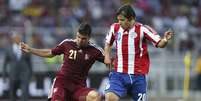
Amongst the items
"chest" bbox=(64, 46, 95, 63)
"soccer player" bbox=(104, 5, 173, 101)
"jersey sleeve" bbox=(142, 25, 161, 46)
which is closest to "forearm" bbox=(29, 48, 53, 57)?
"chest" bbox=(64, 46, 95, 63)

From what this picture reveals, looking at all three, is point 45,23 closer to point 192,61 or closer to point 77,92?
point 192,61

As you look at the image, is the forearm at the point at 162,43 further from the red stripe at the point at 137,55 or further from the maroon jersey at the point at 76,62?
the maroon jersey at the point at 76,62

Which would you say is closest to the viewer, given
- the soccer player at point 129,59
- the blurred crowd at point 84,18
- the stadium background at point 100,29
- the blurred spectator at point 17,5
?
the soccer player at point 129,59

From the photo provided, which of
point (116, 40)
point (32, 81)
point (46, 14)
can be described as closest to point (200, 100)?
point (32, 81)

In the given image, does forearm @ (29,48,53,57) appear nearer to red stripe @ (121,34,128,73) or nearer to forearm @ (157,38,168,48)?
red stripe @ (121,34,128,73)

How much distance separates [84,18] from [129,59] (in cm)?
1260

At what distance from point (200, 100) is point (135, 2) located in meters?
5.87

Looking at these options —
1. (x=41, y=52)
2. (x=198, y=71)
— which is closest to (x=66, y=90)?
(x=41, y=52)

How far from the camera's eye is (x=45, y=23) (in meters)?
24.6

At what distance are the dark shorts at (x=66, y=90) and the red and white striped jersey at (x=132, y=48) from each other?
71 cm

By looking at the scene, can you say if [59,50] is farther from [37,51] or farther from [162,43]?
[162,43]

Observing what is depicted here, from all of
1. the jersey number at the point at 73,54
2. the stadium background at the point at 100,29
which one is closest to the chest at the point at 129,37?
the jersey number at the point at 73,54

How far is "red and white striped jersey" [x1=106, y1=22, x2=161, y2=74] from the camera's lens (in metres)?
12.2

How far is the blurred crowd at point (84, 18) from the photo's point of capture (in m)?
22.7
